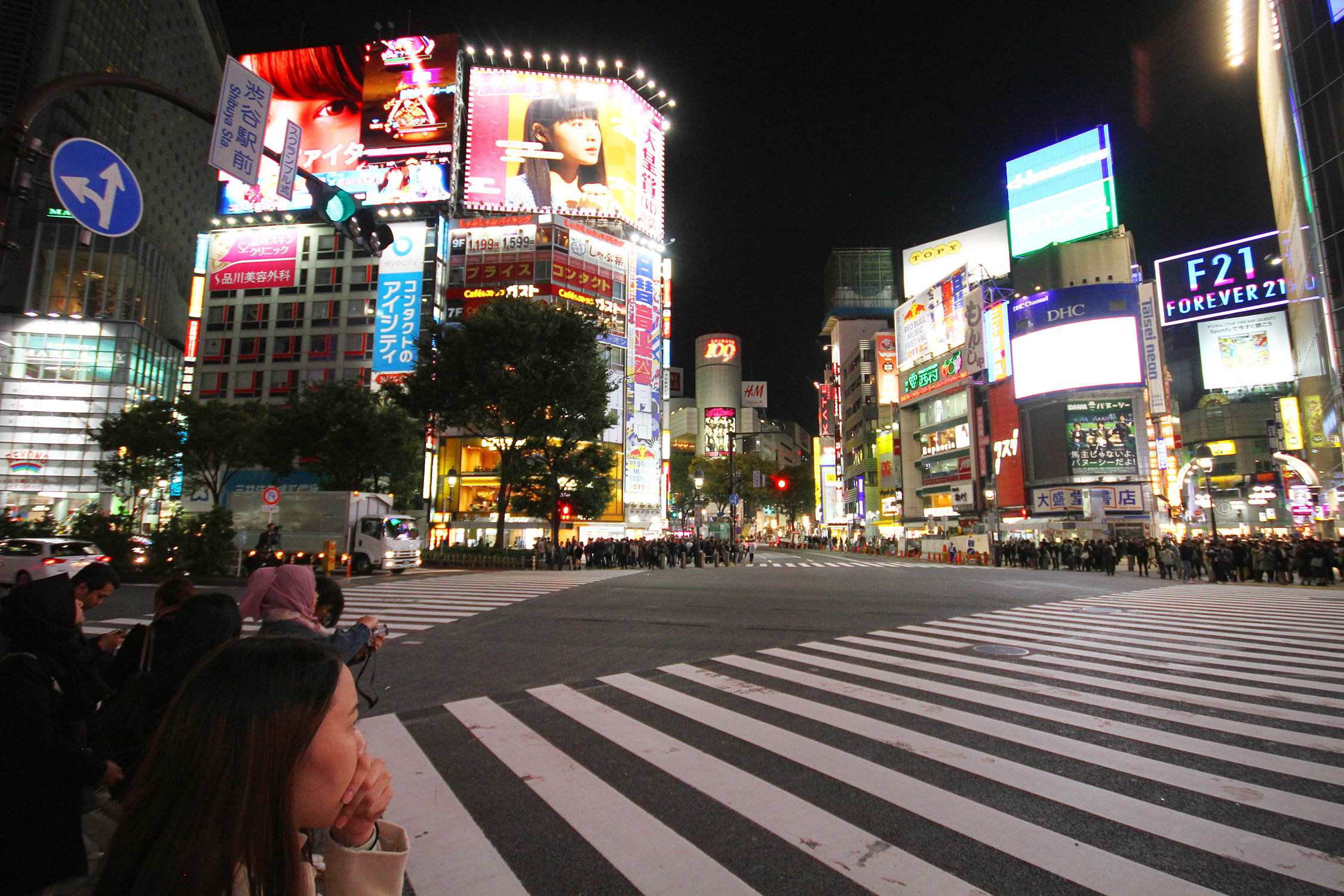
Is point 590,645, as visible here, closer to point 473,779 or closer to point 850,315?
point 473,779

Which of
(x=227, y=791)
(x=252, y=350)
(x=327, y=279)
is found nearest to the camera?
(x=227, y=791)

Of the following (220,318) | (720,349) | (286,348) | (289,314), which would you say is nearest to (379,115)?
(289,314)

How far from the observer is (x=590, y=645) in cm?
920

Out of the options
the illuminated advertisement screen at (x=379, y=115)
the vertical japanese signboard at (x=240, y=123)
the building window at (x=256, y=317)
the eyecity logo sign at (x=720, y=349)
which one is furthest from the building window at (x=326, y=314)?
the eyecity logo sign at (x=720, y=349)

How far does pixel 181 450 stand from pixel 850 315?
8335cm

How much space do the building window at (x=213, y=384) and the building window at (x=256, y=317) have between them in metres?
4.25

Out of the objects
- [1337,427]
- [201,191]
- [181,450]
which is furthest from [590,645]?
[201,191]

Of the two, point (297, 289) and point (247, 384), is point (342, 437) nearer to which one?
point (247, 384)

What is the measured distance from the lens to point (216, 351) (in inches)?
2098

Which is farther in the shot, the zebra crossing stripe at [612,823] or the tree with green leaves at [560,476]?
the tree with green leaves at [560,476]

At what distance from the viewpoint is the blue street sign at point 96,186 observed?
205 inches

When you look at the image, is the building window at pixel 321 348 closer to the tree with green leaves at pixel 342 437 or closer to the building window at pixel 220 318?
the building window at pixel 220 318

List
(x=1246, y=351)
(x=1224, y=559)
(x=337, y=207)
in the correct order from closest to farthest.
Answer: (x=337, y=207) < (x=1224, y=559) < (x=1246, y=351)

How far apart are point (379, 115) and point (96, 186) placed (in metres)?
54.2
